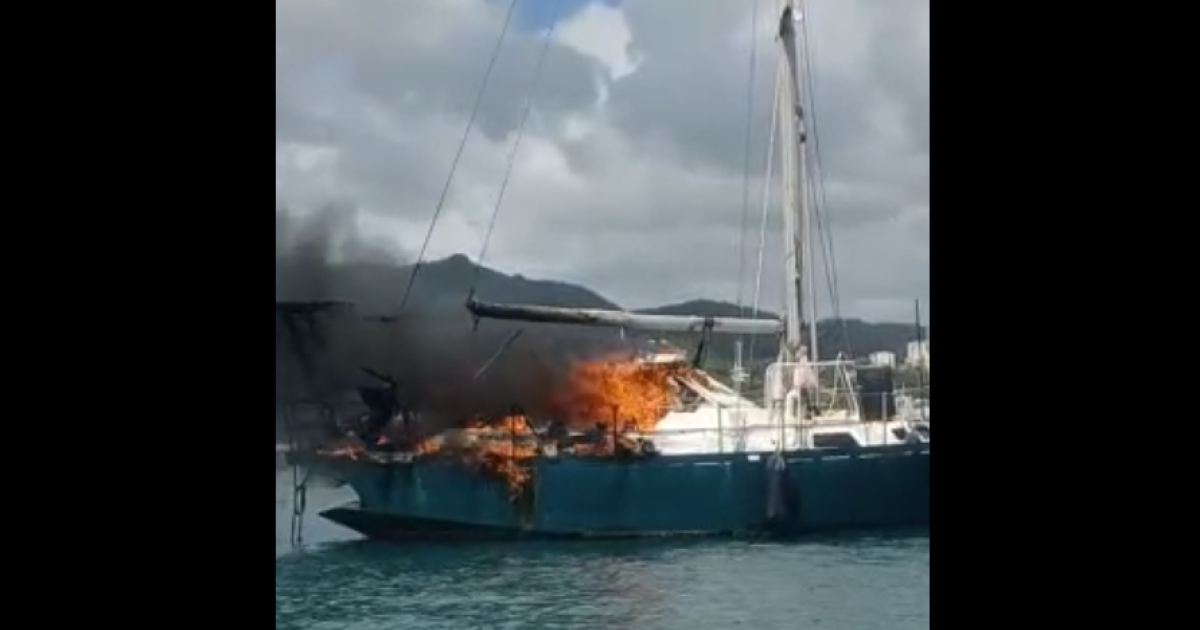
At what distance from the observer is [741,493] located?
4.62 metres

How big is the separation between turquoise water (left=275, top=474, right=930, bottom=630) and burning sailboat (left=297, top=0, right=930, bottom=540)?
149 millimetres

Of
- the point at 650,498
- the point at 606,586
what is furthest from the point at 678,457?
the point at 606,586

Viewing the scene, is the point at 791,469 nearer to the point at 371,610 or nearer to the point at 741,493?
the point at 741,493

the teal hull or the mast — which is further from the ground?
the mast

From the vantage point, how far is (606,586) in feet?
13.0

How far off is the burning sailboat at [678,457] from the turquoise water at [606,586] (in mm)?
149

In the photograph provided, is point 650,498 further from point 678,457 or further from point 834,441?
point 834,441

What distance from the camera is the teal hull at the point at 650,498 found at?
427 centimetres

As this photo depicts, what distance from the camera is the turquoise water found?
3453 mm
